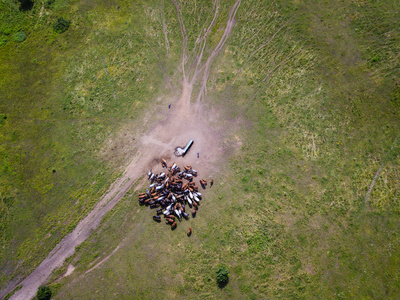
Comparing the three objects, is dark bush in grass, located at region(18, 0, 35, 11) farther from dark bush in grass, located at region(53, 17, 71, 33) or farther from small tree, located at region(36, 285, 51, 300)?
small tree, located at region(36, 285, 51, 300)

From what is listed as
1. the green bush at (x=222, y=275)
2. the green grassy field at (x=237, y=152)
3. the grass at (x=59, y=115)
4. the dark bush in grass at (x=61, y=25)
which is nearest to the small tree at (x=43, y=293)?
the green grassy field at (x=237, y=152)

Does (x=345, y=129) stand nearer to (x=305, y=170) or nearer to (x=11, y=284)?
(x=305, y=170)

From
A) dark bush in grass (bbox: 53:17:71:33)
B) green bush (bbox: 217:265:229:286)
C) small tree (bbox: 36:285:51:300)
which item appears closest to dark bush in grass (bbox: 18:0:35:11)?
dark bush in grass (bbox: 53:17:71:33)

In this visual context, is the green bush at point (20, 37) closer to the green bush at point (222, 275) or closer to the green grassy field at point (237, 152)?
the green grassy field at point (237, 152)

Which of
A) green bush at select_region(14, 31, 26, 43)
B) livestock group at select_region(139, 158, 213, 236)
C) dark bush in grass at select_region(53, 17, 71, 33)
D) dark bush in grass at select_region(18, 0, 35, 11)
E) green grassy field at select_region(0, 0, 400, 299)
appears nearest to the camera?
green grassy field at select_region(0, 0, 400, 299)

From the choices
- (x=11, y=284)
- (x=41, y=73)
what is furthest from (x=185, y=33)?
(x=11, y=284)
